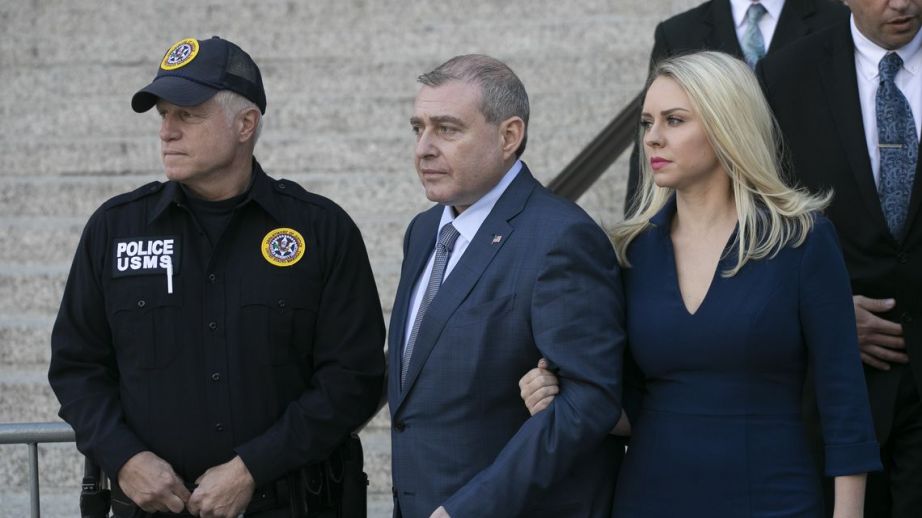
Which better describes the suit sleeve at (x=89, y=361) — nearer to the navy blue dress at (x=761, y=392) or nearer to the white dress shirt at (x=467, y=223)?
the white dress shirt at (x=467, y=223)

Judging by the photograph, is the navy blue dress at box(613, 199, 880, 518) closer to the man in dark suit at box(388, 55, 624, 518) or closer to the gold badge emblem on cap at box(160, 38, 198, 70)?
the man in dark suit at box(388, 55, 624, 518)

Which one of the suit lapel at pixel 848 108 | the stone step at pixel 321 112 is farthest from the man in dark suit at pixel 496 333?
the stone step at pixel 321 112

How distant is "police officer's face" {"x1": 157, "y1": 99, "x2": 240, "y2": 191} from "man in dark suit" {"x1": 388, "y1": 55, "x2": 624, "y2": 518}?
560 mm

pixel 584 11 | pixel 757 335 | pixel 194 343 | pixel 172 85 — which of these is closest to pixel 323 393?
pixel 194 343

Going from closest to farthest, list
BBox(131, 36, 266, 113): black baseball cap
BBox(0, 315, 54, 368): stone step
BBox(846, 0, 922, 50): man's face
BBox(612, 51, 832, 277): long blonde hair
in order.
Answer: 1. BBox(612, 51, 832, 277): long blonde hair
2. BBox(131, 36, 266, 113): black baseball cap
3. BBox(846, 0, 922, 50): man's face
4. BBox(0, 315, 54, 368): stone step

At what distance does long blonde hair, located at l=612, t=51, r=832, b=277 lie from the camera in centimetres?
291


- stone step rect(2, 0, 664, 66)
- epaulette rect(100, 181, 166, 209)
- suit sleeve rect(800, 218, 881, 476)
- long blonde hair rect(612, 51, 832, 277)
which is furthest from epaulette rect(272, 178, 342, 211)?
stone step rect(2, 0, 664, 66)

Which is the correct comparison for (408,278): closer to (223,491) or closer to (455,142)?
(455,142)

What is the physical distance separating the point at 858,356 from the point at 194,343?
→ 1.56m

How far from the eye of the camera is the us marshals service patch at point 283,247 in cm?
330

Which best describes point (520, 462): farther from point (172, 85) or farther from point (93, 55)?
point (93, 55)

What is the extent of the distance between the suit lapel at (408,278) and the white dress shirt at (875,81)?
123 centimetres

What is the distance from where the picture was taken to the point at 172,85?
3260 millimetres

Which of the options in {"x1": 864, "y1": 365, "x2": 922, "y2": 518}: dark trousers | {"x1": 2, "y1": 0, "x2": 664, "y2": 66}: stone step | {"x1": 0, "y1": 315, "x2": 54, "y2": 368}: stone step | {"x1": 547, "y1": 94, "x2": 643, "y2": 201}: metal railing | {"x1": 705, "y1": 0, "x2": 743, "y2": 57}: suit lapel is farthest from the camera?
{"x1": 2, "y1": 0, "x2": 664, "y2": 66}: stone step
